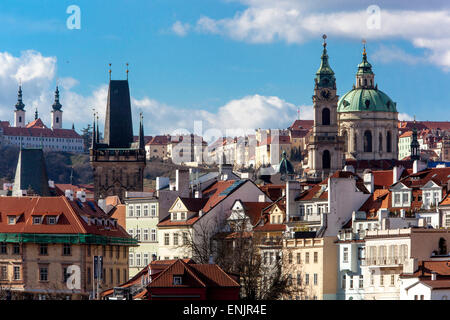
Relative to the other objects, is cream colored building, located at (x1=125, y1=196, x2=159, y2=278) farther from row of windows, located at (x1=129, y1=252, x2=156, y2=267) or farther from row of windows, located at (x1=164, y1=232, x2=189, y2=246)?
row of windows, located at (x1=164, y1=232, x2=189, y2=246)

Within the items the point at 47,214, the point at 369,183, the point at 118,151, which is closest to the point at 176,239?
the point at 47,214

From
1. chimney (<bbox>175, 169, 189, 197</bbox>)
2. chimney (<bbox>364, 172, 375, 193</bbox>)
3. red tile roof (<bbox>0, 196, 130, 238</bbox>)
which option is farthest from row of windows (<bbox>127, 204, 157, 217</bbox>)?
chimney (<bbox>364, 172, 375, 193</bbox>)

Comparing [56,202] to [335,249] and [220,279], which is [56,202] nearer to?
[335,249]

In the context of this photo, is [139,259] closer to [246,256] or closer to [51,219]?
[51,219]

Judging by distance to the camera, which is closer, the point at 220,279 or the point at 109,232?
the point at 220,279

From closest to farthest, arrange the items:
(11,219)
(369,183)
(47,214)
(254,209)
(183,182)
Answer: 1. (47,214)
2. (11,219)
3. (369,183)
4. (254,209)
5. (183,182)

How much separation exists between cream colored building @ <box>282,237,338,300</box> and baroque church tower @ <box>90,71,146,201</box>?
7935cm

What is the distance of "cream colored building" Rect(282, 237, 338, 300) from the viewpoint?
284 ft

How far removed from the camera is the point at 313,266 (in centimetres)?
8794

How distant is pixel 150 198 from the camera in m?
112

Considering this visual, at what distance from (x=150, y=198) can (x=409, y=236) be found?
36.7 m

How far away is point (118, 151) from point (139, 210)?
199ft
